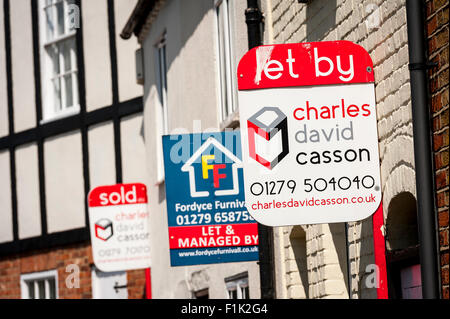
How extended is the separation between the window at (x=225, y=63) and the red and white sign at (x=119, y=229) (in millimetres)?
2156

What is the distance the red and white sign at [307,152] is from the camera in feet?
17.5

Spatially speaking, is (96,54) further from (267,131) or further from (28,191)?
(267,131)

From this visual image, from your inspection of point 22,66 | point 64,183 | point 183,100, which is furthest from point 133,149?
point 183,100

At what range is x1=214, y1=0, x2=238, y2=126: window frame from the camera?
11.5 m

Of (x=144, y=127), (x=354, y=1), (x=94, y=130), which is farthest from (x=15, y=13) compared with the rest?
(x=354, y=1)

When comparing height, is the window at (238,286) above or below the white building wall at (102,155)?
below

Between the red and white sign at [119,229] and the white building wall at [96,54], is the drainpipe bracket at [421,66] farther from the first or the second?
the white building wall at [96,54]

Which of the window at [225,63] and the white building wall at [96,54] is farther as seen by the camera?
the white building wall at [96,54]

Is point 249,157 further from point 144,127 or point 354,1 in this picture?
point 144,127

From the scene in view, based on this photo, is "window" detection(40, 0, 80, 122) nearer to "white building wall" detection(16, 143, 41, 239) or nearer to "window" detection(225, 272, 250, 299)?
"white building wall" detection(16, 143, 41, 239)

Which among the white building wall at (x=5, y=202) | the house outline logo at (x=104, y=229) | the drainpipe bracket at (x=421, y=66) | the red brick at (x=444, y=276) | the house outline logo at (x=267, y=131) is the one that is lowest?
the red brick at (x=444, y=276)

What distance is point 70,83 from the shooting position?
746 inches

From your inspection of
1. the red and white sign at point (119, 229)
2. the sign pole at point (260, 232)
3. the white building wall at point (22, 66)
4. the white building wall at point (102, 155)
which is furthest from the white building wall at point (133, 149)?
the sign pole at point (260, 232)

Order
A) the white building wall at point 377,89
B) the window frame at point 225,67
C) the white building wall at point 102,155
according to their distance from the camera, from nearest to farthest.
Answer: the white building wall at point 377,89 → the window frame at point 225,67 → the white building wall at point 102,155
